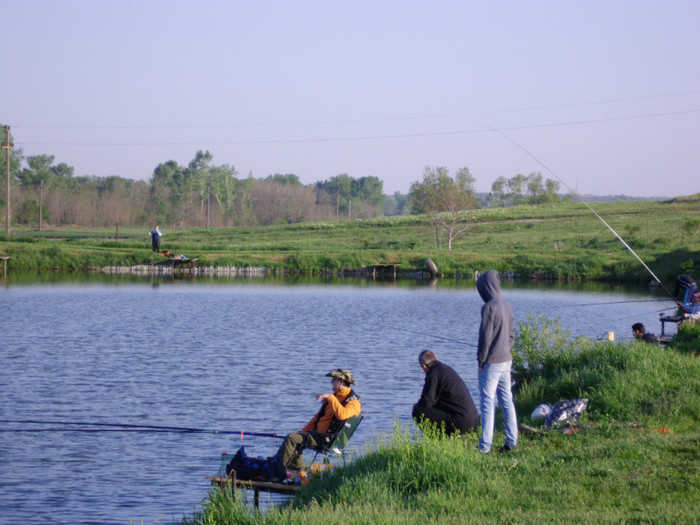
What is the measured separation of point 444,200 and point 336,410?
52.6m

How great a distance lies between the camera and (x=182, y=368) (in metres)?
18.4

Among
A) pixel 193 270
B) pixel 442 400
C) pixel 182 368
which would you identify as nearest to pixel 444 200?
pixel 193 270

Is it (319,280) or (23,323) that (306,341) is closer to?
(23,323)

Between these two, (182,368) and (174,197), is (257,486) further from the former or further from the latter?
(174,197)

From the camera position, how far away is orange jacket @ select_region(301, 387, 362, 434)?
8.99 meters


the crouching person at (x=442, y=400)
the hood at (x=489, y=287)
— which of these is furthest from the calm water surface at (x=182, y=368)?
the hood at (x=489, y=287)

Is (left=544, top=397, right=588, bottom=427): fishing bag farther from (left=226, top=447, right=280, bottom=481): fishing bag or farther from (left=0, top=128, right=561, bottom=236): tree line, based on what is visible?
(left=0, top=128, right=561, bottom=236): tree line

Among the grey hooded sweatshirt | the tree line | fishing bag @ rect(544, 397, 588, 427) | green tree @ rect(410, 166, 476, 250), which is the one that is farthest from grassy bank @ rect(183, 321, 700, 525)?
the tree line

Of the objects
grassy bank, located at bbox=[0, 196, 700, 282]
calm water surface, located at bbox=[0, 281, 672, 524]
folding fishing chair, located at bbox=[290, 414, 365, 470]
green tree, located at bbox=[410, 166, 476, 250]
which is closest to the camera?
folding fishing chair, located at bbox=[290, 414, 365, 470]

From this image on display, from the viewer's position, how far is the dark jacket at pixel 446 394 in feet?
29.3

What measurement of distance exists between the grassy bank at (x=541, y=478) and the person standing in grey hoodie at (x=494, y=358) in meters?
0.22

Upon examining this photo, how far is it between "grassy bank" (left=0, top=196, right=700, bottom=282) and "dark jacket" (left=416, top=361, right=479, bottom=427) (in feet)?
105

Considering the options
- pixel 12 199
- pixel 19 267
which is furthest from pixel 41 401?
pixel 12 199

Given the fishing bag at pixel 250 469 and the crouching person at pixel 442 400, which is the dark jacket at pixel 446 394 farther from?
the fishing bag at pixel 250 469
